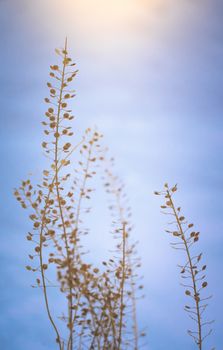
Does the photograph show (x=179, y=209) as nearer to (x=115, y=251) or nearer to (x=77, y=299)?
(x=115, y=251)

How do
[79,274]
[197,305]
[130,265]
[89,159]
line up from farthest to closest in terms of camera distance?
[89,159]
[197,305]
[130,265]
[79,274]

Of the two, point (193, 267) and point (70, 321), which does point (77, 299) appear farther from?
point (193, 267)

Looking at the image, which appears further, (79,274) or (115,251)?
(115,251)

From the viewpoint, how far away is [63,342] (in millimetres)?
3125

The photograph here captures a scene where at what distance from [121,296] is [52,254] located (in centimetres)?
55

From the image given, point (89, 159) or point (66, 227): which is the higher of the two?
point (89, 159)

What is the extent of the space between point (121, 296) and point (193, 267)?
0.69 metres

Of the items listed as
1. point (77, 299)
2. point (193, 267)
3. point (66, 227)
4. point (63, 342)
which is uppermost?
point (66, 227)

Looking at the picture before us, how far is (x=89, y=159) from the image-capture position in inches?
145

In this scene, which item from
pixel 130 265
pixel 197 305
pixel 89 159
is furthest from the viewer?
pixel 89 159

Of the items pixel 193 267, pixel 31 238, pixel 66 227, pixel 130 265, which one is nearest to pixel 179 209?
pixel 193 267

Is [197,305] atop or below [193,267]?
below

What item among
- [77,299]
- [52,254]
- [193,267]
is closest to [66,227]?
[52,254]

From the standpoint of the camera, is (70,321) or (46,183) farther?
(46,183)
